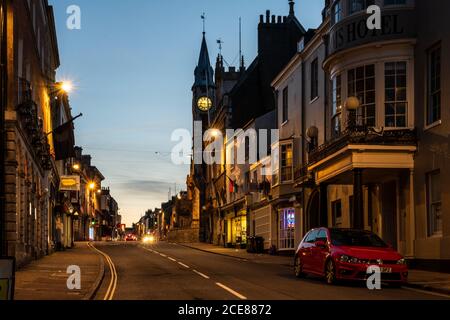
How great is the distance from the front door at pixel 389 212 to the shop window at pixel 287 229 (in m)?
12.9

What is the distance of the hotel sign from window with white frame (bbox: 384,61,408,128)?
107 centimetres

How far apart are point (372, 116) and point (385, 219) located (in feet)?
14.1

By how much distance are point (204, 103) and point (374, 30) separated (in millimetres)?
58144

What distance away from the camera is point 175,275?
81.8 feet

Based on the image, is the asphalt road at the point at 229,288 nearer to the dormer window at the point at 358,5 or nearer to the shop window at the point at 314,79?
the dormer window at the point at 358,5

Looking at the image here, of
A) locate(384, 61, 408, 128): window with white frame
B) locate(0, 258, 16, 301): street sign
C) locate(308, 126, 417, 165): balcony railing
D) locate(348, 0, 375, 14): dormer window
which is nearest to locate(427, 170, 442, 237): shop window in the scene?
locate(308, 126, 417, 165): balcony railing

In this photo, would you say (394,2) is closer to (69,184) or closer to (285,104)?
(285,104)

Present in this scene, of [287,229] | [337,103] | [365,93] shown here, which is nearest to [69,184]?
[287,229]

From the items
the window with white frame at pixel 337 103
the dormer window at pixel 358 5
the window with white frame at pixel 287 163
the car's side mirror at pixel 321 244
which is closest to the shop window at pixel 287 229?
the window with white frame at pixel 287 163

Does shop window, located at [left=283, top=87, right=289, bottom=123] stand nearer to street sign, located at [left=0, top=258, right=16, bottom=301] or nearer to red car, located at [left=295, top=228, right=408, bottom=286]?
red car, located at [left=295, top=228, right=408, bottom=286]

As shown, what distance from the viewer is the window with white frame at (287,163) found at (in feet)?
139

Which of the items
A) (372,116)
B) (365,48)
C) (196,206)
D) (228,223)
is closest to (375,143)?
(372,116)

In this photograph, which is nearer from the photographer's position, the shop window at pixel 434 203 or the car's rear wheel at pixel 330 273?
the car's rear wheel at pixel 330 273

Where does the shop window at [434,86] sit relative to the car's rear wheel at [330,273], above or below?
above
